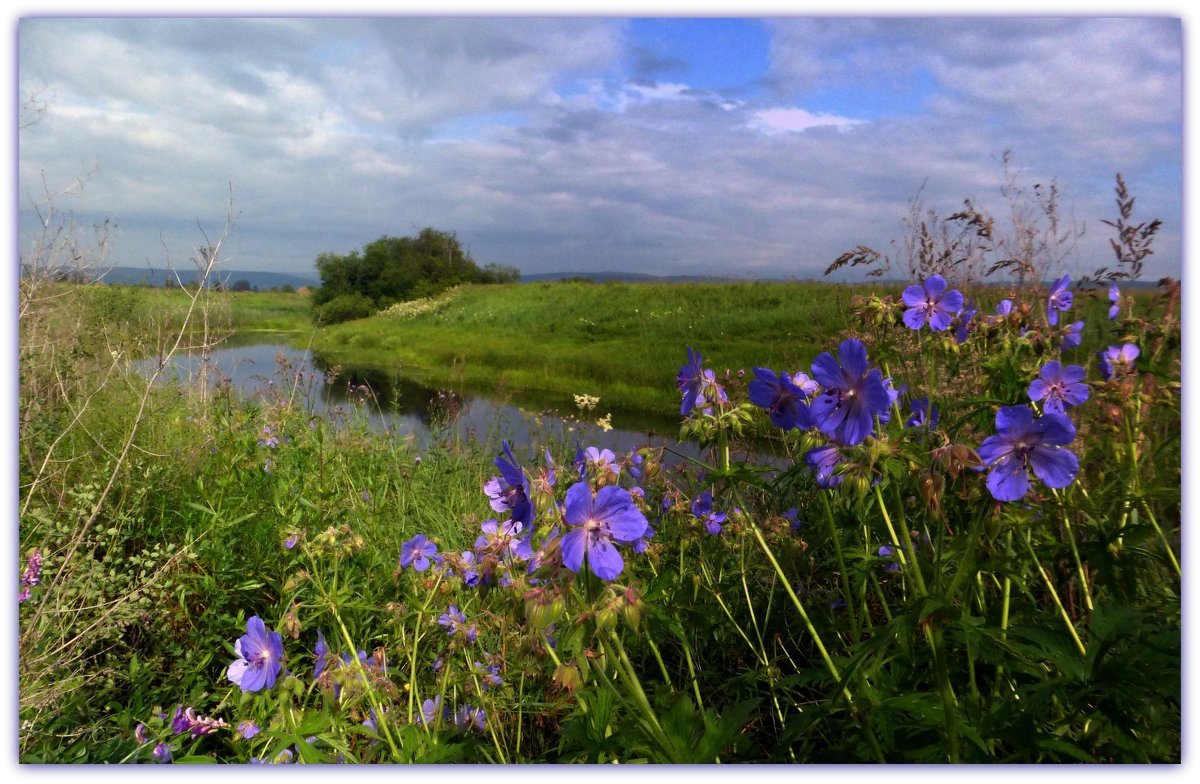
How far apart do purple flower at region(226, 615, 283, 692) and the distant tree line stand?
130 inches

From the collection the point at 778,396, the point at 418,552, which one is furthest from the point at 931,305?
the point at 418,552

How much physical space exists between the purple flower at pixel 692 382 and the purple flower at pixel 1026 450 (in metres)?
0.52

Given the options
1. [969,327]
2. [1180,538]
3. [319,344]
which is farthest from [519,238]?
[319,344]

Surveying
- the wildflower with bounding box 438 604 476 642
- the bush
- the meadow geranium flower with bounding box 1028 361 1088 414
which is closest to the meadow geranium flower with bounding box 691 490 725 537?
the wildflower with bounding box 438 604 476 642

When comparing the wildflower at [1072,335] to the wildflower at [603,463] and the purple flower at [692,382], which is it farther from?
the wildflower at [603,463]

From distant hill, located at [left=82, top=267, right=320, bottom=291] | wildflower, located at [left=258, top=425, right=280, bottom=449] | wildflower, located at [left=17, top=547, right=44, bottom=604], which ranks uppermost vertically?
distant hill, located at [left=82, top=267, right=320, bottom=291]

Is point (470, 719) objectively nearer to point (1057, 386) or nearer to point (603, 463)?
point (603, 463)

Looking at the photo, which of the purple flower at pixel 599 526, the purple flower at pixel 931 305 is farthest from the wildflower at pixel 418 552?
the purple flower at pixel 931 305

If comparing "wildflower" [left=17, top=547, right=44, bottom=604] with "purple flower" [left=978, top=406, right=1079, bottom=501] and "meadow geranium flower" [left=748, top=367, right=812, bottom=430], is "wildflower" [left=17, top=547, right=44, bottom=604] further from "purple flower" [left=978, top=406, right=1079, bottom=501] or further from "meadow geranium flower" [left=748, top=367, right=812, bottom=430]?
"purple flower" [left=978, top=406, right=1079, bottom=501]

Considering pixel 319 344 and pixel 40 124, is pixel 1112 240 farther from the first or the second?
pixel 319 344

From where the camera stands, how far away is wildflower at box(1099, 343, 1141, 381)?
1.62 metres

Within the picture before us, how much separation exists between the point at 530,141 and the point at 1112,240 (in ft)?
5.74

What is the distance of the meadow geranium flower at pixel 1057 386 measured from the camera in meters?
1.47

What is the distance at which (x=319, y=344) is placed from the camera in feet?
16.2
